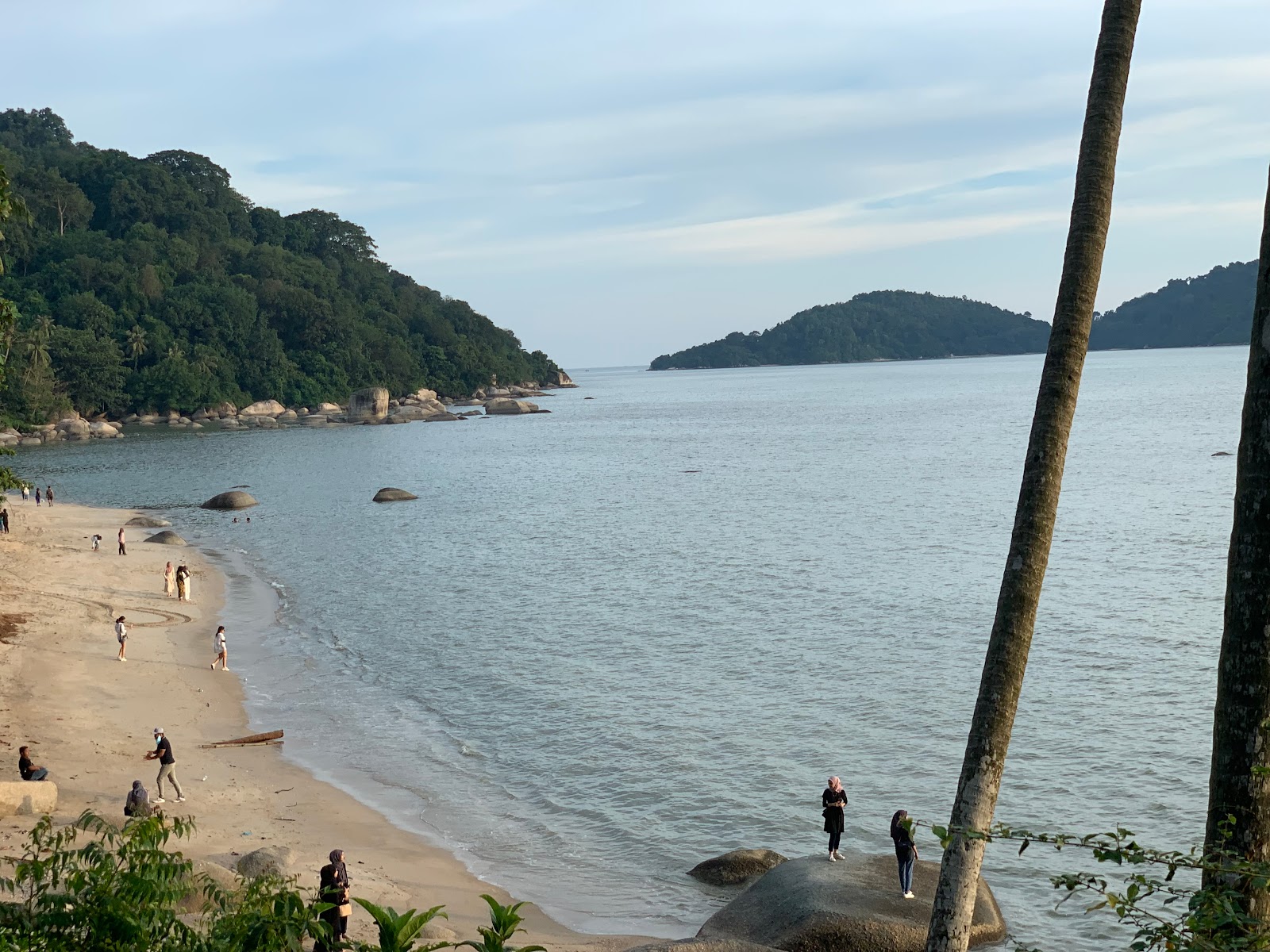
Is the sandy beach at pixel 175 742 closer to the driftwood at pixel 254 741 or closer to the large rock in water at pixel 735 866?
the driftwood at pixel 254 741

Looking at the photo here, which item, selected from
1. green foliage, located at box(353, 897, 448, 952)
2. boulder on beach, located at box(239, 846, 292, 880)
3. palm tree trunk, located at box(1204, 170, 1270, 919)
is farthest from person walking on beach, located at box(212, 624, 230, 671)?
palm tree trunk, located at box(1204, 170, 1270, 919)

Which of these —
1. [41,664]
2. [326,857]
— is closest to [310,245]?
[41,664]

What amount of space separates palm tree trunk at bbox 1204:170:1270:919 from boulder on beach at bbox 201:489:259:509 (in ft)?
203

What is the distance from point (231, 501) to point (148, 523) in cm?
863

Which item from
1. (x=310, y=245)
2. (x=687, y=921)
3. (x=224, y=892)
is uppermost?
(x=310, y=245)

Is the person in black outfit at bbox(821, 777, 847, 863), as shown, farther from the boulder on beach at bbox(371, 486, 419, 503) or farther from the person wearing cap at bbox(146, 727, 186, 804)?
the boulder on beach at bbox(371, 486, 419, 503)

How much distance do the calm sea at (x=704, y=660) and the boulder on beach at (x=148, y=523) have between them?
1579 mm

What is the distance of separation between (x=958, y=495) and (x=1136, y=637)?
1277 inches

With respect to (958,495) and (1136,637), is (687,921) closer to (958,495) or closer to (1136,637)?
(1136,637)

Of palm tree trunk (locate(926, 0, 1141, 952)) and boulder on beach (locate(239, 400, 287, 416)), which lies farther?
boulder on beach (locate(239, 400, 287, 416))

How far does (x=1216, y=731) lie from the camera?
5.94m

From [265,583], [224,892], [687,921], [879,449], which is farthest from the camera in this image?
[879,449]

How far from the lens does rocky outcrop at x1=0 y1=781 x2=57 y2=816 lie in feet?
51.0

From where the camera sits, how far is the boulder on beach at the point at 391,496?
66375 mm
